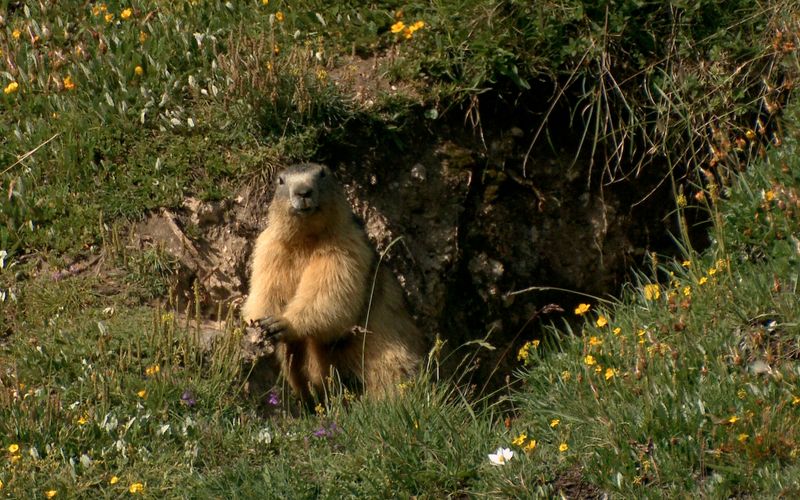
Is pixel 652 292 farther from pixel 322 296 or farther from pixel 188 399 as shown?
pixel 188 399

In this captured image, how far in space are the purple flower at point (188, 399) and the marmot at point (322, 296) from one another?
0.87 m

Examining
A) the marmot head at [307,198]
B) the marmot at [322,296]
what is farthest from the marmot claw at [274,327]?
the marmot head at [307,198]

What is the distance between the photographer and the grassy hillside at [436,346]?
5.32 m

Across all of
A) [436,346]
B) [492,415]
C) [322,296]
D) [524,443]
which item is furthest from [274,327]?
[524,443]

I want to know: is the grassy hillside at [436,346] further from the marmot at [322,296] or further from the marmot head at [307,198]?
the marmot head at [307,198]

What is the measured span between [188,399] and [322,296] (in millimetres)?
1221

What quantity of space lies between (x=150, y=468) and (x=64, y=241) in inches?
101

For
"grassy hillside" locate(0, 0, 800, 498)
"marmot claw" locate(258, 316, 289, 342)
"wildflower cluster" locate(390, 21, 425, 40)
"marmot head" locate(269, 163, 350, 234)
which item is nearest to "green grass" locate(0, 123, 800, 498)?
"grassy hillside" locate(0, 0, 800, 498)

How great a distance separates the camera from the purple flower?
6.15 meters

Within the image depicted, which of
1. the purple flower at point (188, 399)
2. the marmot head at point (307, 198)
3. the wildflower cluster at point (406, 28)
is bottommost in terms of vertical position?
the purple flower at point (188, 399)

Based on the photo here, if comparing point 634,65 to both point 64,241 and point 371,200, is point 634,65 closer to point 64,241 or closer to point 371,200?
point 371,200

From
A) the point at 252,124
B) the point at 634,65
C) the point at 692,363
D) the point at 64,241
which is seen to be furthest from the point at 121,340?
the point at 634,65

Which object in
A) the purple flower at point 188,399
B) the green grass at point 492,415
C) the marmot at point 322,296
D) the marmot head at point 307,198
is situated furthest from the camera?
the marmot at point 322,296

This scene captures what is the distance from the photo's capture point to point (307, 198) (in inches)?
273
